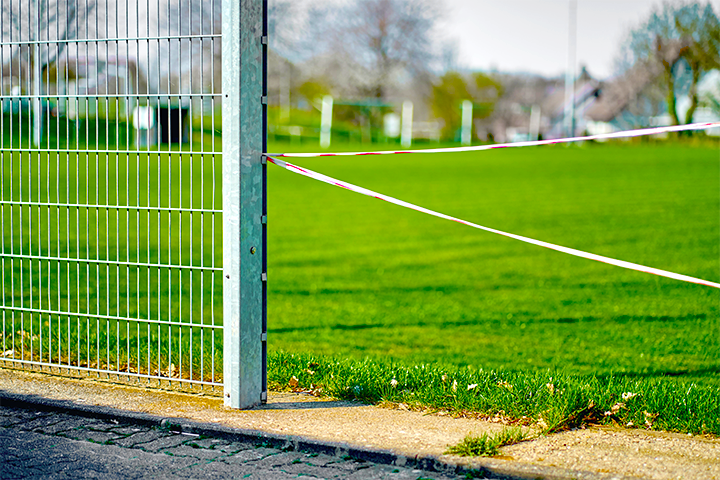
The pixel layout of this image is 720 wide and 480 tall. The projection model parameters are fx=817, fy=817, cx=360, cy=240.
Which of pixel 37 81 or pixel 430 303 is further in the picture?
pixel 430 303

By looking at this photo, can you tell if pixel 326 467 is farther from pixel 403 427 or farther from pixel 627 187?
pixel 627 187

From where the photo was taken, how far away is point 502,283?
9727mm

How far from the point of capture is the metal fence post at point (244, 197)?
4.34 metres

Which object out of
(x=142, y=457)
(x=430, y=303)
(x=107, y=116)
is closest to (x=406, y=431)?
(x=142, y=457)

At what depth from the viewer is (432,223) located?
51.0 feet

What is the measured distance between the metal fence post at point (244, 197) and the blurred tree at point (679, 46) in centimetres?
6203

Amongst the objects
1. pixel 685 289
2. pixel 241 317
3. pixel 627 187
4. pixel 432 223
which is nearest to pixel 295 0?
pixel 627 187

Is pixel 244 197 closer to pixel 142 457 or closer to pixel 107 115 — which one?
pixel 107 115

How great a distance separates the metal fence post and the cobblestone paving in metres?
0.52

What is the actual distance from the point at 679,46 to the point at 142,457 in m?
66.1

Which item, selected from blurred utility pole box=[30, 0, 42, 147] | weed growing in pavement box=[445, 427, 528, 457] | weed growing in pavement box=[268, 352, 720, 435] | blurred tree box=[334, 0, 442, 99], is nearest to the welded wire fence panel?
blurred utility pole box=[30, 0, 42, 147]

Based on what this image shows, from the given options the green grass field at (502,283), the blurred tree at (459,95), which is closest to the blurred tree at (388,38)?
the blurred tree at (459,95)

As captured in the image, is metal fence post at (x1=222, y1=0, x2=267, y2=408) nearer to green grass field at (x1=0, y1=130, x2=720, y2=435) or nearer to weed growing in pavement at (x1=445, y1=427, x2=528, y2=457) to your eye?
green grass field at (x1=0, y1=130, x2=720, y2=435)

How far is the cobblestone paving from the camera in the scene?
12.0ft
